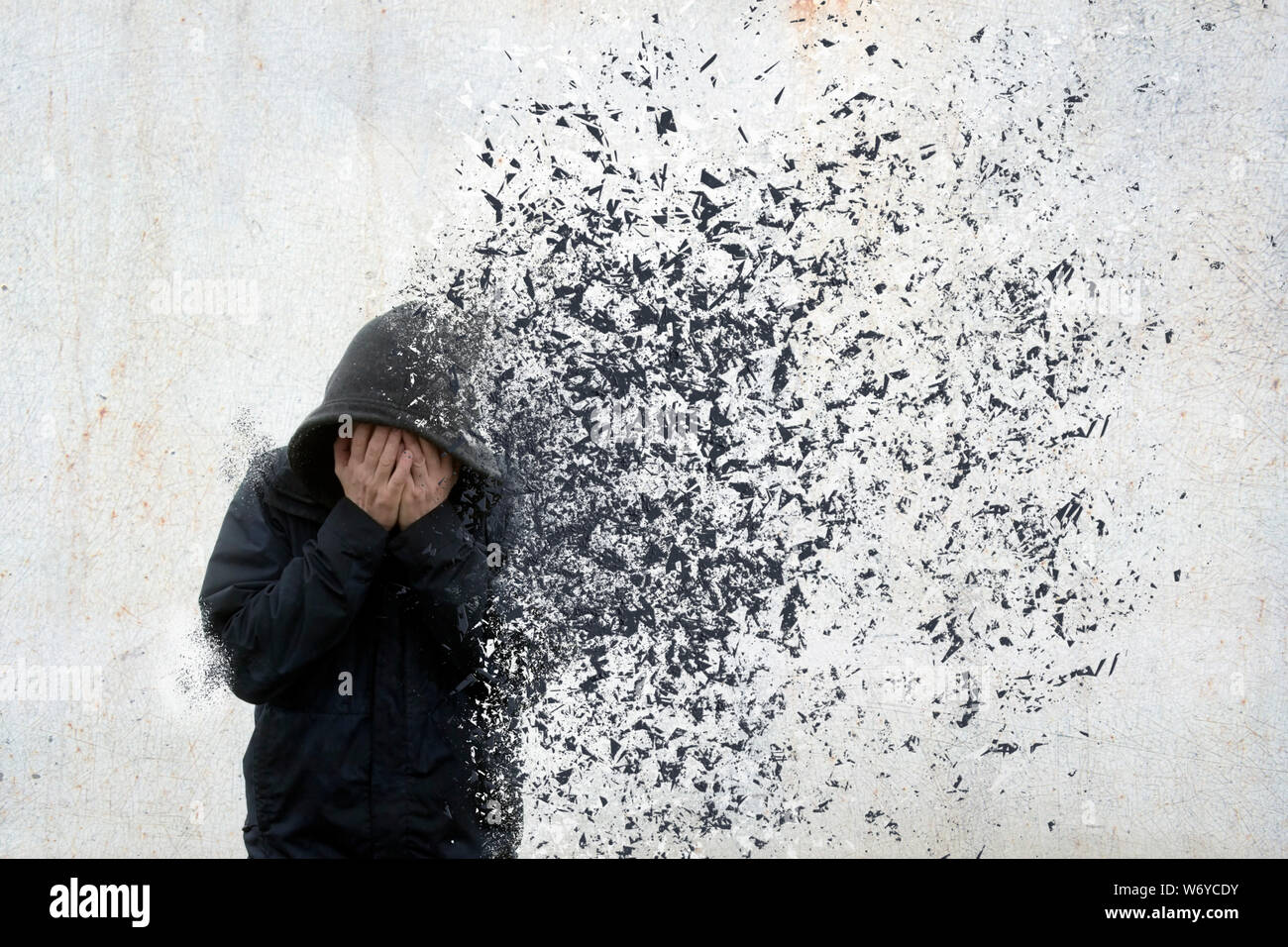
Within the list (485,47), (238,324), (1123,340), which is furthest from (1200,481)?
(238,324)

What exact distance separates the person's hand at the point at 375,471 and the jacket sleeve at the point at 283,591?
0.02 meters

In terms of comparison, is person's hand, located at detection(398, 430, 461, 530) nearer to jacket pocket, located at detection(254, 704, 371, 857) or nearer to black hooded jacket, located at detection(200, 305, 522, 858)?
black hooded jacket, located at detection(200, 305, 522, 858)

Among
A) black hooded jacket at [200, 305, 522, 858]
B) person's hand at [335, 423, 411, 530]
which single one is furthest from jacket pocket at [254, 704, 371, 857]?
person's hand at [335, 423, 411, 530]

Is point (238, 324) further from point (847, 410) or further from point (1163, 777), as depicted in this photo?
point (1163, 777)

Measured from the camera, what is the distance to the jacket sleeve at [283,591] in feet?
3.43

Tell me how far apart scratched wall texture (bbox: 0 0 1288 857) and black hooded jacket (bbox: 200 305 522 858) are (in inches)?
8.8

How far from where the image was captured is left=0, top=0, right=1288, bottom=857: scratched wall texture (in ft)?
4.43

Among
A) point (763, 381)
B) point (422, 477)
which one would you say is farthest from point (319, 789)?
point (763, 381)

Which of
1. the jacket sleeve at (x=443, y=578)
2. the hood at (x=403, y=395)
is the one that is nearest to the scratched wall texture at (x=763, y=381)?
the hood at (x=403, y=395)

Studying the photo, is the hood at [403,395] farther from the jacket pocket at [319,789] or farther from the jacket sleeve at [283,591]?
the jacket pocket at [319,789]

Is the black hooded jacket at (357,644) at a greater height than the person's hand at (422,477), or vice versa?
the person's hand at (422,477)

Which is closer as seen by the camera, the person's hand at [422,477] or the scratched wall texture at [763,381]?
the person's hand at [422,477]

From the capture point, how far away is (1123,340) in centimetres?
142

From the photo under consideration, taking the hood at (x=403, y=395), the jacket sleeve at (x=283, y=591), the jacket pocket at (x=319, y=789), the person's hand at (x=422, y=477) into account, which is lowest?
the jacket pocket at (x=319, y=789)
